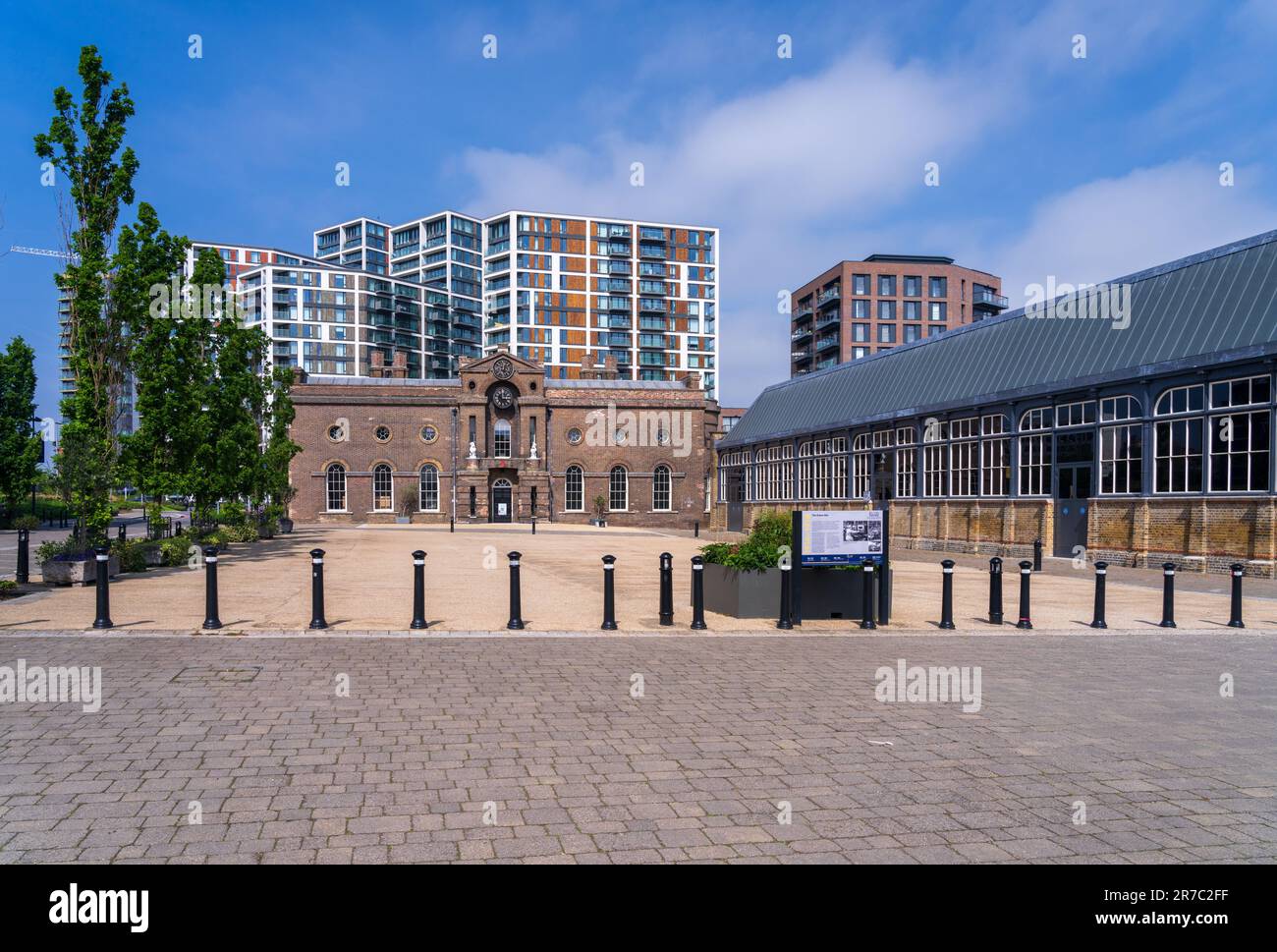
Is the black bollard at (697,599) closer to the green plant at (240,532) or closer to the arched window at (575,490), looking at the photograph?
the green plant at (240,532)

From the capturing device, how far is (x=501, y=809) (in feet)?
14.3

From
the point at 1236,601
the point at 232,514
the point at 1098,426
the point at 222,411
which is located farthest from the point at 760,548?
the point at 232,514

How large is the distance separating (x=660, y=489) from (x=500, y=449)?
11924mm

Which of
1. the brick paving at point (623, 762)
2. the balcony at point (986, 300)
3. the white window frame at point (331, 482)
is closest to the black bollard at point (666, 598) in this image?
the brick paving at point (623, 762)

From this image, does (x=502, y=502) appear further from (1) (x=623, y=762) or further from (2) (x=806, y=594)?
(1) (x=623, y=762)

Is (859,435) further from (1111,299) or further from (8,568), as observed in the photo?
(8,568)

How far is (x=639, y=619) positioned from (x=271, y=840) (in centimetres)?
784

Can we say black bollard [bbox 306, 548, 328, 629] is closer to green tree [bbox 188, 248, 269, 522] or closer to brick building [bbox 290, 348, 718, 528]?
green tree [bbox 188, 248, 269, 522]

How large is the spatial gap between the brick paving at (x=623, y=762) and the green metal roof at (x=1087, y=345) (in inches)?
607

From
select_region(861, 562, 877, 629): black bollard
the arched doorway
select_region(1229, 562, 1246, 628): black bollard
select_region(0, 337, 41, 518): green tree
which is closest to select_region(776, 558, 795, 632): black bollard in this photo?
select_region(861, 562, 877, 629): black bollard

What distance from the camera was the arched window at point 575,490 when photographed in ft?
196

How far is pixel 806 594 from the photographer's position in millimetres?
11672

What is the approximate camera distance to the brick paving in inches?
156

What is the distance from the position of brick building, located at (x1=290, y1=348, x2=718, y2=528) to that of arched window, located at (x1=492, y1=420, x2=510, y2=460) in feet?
0.23
